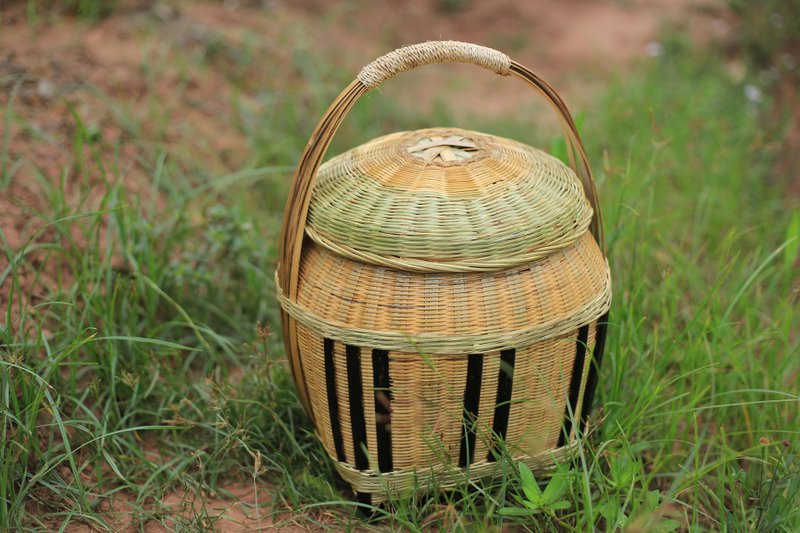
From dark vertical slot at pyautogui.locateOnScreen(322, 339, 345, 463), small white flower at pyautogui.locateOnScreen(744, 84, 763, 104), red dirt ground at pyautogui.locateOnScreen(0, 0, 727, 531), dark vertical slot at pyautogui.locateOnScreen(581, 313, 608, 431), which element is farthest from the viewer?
small white flower at pyautogui.locateOnScreen(744, 84, 763, 104)

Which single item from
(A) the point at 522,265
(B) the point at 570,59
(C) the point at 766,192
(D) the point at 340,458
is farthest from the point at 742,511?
(B) the point at 570,59

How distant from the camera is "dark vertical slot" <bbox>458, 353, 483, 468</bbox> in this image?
1643 mm

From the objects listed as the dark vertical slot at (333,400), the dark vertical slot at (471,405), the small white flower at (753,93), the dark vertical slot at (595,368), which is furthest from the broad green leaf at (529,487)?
the small white flower at (753,93)

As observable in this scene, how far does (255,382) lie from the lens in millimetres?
2166

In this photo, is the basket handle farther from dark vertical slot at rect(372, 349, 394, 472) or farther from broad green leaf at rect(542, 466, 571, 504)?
broad green leaf at rect(542, 466, 571, 504)

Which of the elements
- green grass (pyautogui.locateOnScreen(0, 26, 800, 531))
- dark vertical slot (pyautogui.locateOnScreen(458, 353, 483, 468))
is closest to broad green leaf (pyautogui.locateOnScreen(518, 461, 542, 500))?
green grass (pyautogui.locateOnScreen(0, 26, 800, 531))

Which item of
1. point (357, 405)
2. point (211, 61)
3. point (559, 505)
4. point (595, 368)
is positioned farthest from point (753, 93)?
point (357, 405)

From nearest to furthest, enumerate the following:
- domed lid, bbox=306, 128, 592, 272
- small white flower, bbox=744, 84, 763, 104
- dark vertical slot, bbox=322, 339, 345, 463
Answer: domed lid, bbox=306, 128, 592, 272, dark vertical slot, bbox=322, 339, 345, 463, small white flower, bbox=744, 84, 763, 104

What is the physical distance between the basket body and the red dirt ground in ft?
1.42

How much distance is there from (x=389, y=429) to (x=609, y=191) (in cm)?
148

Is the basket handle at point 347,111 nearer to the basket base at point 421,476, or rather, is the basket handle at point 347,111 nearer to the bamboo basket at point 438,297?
the bamboo basket at point 438,297

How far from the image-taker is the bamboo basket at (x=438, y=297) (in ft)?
5.29

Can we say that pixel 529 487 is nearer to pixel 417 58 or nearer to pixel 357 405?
pixel 357 405

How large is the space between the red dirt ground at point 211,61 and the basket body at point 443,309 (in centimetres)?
43
